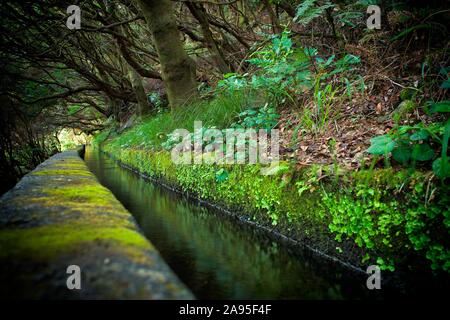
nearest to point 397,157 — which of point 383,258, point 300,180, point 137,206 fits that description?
point 383,258

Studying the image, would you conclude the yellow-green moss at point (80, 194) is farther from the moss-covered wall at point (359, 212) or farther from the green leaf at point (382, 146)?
the green leaf at point (382, 146)

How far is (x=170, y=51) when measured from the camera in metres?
6.23

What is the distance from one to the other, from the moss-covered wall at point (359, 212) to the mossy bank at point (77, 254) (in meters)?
1.45

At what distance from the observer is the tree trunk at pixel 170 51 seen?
604 cm

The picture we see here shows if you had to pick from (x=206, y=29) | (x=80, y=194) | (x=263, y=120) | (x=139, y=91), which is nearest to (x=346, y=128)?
(x=263, y=120)

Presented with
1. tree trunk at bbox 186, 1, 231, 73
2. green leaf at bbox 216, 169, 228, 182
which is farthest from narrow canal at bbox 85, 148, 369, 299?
tree trunk at bbox 186, 1, 231, 73

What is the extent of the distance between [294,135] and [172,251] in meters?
1.69

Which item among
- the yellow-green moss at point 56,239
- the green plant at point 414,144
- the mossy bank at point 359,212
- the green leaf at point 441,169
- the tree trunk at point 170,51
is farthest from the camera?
the tree trunk at point 170,51

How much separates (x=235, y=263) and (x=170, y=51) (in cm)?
489

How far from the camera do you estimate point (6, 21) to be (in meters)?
7.34

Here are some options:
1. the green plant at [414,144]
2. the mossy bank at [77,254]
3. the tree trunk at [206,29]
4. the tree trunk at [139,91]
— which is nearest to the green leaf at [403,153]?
the green plant at [414,144]

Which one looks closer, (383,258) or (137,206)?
(383,258)

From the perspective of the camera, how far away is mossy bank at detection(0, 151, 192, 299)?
0.81 meters
